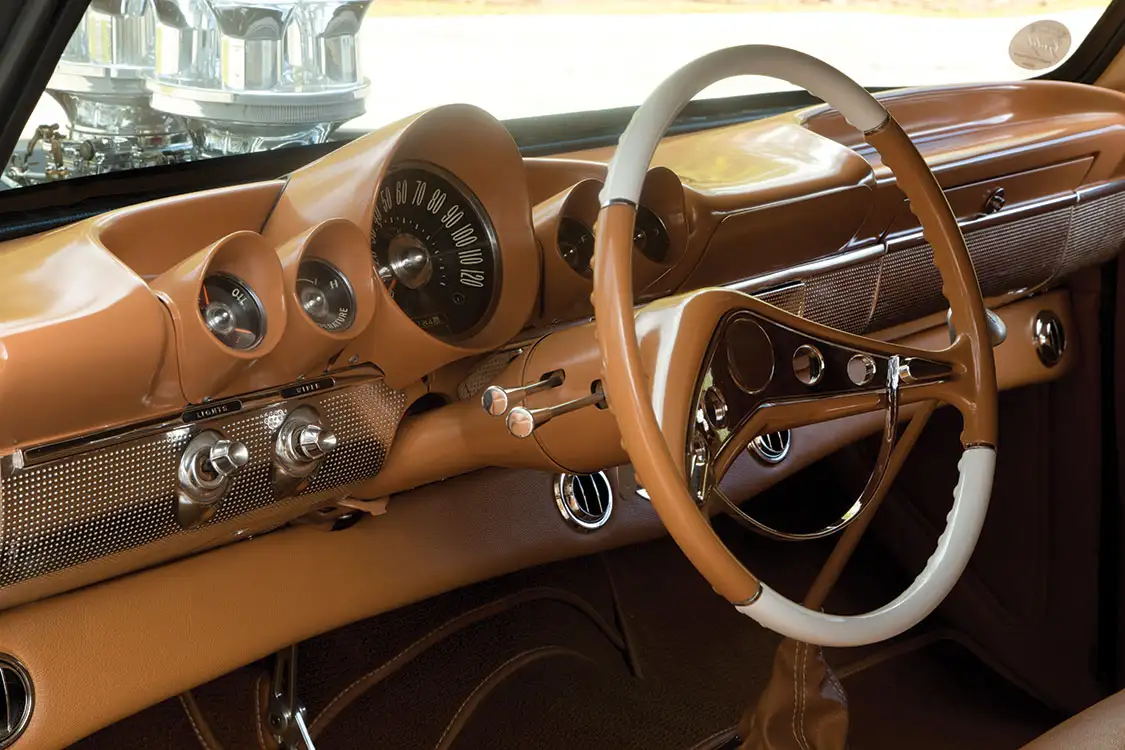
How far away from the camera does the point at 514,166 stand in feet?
4.90

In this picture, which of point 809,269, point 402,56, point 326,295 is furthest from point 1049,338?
point 326,295

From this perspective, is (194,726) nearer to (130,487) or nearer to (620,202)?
(130,487)

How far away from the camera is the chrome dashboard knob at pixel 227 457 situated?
4.11 ft

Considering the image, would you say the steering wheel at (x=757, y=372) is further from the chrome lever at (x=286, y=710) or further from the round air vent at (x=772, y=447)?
the chrome lever at (x=286, y=710)

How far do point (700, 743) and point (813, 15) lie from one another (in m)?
1.46

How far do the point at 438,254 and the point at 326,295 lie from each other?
206 millimetres

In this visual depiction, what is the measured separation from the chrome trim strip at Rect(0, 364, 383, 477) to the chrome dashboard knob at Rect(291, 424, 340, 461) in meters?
0.04

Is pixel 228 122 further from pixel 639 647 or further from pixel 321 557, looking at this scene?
pixel 639 647

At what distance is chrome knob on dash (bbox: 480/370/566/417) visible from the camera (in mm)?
1225

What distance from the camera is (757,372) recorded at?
122 centimetres

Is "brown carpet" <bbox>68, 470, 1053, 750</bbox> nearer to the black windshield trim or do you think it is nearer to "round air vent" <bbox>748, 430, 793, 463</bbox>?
"round air vent" <bbox>748, 430, 793, 463</bbox>

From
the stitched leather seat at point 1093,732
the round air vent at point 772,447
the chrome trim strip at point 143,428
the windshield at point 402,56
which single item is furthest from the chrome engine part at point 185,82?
the stitched leather seat at point 1093,732

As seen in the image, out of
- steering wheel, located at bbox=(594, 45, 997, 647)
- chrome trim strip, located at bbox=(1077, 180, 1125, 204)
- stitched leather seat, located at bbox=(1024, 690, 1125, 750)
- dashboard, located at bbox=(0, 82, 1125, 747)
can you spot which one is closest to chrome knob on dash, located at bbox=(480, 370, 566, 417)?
dashboard, located at bbox=(0, 82, 1125, 747)

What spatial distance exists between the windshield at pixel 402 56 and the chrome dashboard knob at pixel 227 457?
490 mm
